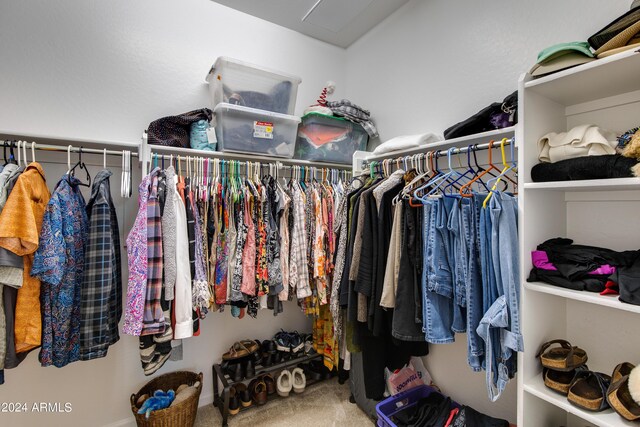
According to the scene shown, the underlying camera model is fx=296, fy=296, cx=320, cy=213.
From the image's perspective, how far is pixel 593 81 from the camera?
1.05 m

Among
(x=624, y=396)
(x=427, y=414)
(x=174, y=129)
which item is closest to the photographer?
(x=624, y=396)

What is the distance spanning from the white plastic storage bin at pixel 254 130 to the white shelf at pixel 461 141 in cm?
61

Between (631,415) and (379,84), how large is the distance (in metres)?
2.21

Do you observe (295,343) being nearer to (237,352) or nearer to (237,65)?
(237,352)

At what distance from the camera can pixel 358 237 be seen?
1.58 metres

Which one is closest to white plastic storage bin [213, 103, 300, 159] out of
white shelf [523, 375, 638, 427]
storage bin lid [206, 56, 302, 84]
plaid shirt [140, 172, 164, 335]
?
storage bin lid [206, 56, 302, 84]

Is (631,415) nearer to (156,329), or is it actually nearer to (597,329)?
(597,329)

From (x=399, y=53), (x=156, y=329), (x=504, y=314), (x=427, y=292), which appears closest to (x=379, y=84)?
(x=399, y=53)

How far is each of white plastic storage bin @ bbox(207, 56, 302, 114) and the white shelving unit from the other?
133cm

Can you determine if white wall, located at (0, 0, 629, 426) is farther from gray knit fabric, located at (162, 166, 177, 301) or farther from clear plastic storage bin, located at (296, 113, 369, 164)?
gray knit fabric, located at (162, 166, 177, 301)

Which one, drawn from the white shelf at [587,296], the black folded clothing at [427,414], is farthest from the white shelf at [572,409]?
the black folded clothing at [427,414]

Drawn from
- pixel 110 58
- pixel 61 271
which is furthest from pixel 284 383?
pixel 110 58

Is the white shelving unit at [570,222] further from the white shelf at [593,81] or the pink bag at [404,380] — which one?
the pink bag at [404,380]

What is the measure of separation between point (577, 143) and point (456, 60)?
0.99 m
